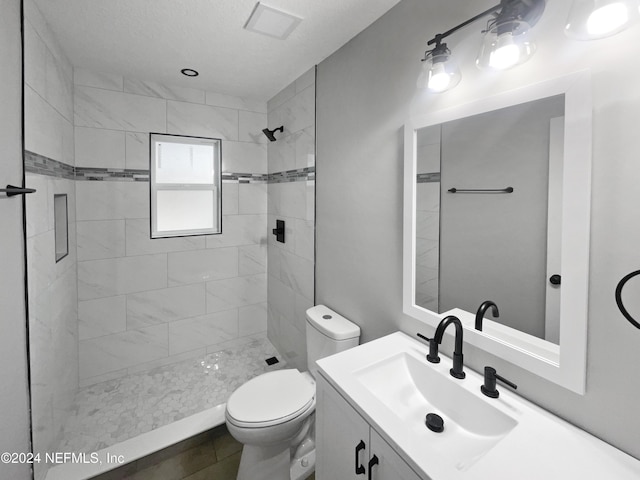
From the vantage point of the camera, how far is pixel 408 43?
1.39 metres

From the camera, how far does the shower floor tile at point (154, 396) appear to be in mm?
1923

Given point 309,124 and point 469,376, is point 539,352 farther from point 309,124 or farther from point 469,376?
point 309,124

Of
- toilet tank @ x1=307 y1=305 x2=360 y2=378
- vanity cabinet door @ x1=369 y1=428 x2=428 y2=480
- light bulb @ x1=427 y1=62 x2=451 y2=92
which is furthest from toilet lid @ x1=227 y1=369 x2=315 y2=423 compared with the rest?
light bulb @ x1=427 y1=62 x2=451 y2=92

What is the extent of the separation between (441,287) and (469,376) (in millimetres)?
356

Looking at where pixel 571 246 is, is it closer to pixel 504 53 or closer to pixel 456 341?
pixel 456 341

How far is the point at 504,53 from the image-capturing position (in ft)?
3.08

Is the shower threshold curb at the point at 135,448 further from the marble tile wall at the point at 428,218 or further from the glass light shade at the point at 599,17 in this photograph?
the glass light shade at the point at 599,17

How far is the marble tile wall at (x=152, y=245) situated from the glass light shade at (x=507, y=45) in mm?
2263

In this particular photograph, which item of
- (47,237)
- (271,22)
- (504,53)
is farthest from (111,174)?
(504,53)

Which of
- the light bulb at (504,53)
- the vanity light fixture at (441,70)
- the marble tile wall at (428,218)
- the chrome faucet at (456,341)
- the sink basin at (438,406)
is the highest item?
the vanity light fixture at (441,70)

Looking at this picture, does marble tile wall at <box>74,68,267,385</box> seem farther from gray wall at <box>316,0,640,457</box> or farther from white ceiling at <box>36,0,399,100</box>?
gray wall at <box>316,0,640,457</box>

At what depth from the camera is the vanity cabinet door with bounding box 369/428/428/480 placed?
2.71ft

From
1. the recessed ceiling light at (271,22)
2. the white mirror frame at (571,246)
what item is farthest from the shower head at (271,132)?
the white mirror frame at (571,246)

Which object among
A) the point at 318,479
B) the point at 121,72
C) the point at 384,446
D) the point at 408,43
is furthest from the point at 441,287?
the point at 121,72
